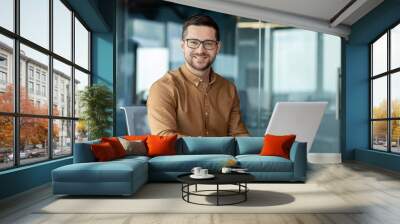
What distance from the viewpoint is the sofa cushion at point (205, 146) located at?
20.8 feet

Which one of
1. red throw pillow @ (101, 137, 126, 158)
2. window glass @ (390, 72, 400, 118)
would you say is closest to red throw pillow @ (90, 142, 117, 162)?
red throw pillow @ (101, 137, 126, 158)

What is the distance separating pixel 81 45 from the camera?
8.38m

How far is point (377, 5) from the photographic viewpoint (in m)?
7.98

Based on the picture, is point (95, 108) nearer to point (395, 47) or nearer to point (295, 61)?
point (295, 61)

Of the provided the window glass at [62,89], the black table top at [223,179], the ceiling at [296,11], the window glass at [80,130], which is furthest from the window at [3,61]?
the ceiling at [296,11]

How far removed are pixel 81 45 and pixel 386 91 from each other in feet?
20.8

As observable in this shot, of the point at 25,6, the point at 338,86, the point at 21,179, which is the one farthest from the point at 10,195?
the point at 338,86

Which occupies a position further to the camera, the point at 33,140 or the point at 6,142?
the point at 33,140

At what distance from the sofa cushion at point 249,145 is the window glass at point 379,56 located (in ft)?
13.2

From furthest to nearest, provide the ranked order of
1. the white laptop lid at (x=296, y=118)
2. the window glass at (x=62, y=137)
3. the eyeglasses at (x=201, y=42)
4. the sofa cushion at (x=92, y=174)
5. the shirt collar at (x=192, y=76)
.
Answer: the eyeglasses at (x=201, y=42) < the shirt collar at (x=192, y=76) < the white laptop lid at (x=296, y=118) < the window glass at (x=62, y=137) < the sofa cushion at (x=92, y=174)

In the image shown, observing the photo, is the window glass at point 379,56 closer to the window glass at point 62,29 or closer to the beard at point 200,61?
the beard at point 200,61

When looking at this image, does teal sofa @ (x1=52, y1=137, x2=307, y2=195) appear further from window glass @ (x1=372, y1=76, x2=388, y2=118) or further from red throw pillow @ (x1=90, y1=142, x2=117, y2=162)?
window glass @ (x1=372, y1=76, x2=388, y2=118)

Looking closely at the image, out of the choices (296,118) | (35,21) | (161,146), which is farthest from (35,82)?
(296,118)

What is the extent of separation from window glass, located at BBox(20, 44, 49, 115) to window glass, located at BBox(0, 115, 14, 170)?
44 centimetres
